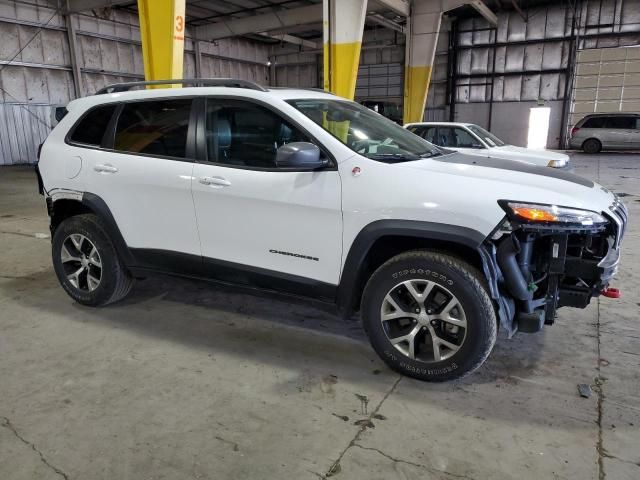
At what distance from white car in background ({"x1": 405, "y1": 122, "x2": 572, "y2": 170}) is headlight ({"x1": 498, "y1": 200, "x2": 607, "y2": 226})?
6494 mm

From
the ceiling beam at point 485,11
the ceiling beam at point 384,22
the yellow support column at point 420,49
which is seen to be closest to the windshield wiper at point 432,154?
the yellow support column at point 420,49

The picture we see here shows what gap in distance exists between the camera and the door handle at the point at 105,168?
3.42m

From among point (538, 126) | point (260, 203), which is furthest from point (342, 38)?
point (538, 126)

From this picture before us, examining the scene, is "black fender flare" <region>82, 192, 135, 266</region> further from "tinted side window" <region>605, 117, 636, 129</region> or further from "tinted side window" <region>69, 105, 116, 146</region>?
"tinted side window" <region>605, 117, 636, 129</region>

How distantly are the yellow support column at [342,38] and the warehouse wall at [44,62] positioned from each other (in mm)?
11442

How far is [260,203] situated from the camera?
2.90m

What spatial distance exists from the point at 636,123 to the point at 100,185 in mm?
19634

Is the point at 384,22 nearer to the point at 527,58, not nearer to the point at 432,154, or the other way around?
the point at 527,58

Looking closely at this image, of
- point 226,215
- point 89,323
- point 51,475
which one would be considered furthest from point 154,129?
point 51,475

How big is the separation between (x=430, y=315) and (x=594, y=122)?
18957 mm

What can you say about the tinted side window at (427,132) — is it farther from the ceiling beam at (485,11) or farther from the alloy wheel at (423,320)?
the ceiling beam at (485,11)

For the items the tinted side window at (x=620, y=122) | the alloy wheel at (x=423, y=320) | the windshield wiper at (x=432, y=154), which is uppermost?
the tinted side window at (x=620, y=122)

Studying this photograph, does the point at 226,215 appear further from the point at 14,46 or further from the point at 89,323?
the point at 14,46

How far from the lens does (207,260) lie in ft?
10.5
